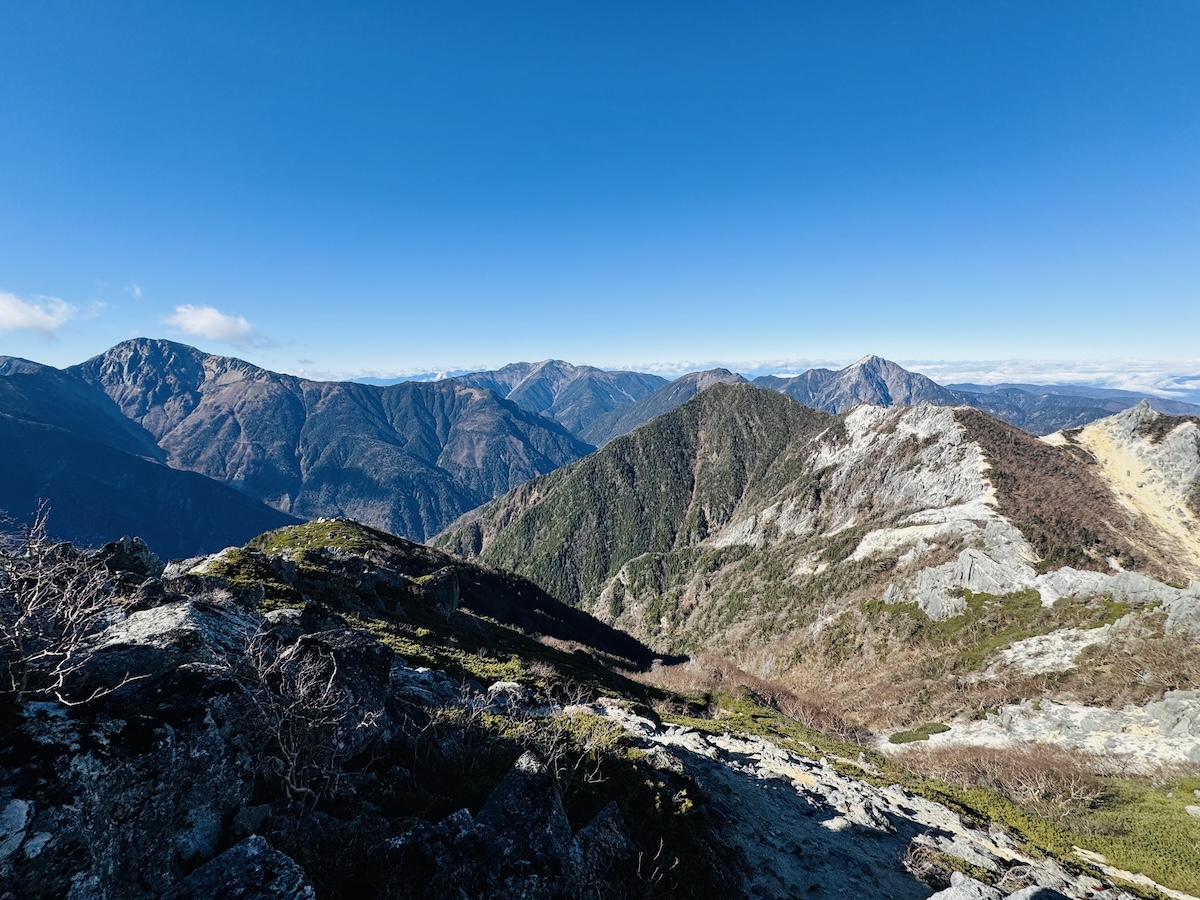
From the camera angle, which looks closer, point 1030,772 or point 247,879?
point 247,879

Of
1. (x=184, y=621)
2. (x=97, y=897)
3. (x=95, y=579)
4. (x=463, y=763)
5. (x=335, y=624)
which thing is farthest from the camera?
(x=335, y=624)

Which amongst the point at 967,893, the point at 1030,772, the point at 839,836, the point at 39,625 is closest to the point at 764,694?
Answer: the point at 1030,772

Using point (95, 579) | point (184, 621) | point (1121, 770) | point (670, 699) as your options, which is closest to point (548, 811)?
point (184, 621)

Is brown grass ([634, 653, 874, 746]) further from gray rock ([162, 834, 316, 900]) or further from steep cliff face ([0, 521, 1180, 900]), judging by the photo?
gray rock ([162, 834, 316, 900])

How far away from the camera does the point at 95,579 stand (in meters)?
9.59

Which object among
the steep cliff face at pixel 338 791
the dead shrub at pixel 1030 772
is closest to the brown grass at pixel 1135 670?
the dead shrub at pixel 1030 772

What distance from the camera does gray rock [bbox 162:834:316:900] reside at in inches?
263

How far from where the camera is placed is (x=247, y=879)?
679 cm

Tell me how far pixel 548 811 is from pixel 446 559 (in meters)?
89.2

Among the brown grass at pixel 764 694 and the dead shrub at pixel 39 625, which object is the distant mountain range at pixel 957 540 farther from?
the dead shrub at pixel 39 625

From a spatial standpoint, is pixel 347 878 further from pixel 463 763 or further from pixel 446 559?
pixel 446 559

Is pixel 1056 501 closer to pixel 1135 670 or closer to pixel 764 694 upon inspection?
pixel 1135 670

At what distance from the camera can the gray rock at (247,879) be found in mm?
6680

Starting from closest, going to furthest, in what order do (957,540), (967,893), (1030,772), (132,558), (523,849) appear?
(523,849)
(967,893)
(132,558)
(1030,772)
(957,540)
